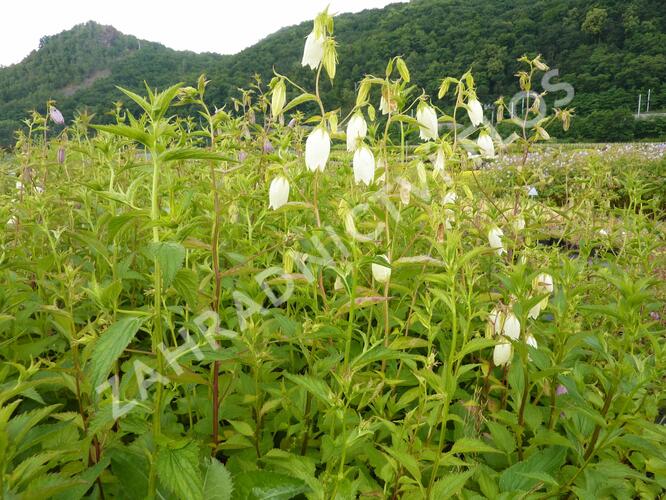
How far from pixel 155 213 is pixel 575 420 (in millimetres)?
1565

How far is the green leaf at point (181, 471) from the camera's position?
894mm

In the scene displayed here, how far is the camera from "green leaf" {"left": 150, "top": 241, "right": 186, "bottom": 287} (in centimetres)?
86

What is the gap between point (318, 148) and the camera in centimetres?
172

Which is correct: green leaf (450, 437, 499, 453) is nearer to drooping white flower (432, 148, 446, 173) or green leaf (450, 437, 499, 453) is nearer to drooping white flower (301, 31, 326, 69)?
drooping white flower (432, 148, 446, 173)

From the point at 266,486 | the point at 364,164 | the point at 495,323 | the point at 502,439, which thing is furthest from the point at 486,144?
the point at 266,486

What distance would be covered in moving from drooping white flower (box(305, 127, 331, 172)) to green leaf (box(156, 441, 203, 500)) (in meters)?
1.11

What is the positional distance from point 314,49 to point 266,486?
5.06 ft

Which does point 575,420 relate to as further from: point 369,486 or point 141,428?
point 141,428

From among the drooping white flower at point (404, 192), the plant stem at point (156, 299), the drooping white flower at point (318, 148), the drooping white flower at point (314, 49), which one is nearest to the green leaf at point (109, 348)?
the plant stem at point (156, 299)

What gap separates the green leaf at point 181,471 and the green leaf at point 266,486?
0.23 metres

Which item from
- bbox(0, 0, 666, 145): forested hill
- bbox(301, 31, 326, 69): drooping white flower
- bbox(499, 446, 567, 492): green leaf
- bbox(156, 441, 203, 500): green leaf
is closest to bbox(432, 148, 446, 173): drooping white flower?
bbox(301, 31, 326, 69): drooping white flower

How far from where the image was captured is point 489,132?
242cm

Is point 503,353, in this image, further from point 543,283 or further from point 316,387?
point 316,387

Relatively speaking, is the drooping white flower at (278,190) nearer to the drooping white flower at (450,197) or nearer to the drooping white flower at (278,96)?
the drooping white flower at (278,96)
